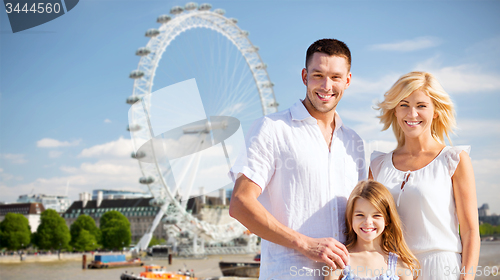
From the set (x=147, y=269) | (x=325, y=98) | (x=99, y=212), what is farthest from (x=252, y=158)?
(x=99, y=212)

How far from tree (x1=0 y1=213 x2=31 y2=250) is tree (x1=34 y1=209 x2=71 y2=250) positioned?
922mm

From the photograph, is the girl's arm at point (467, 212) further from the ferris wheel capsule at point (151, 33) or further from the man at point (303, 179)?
the ferris wheel capsule at point (151, 33)

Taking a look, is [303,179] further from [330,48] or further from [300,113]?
[330,48]

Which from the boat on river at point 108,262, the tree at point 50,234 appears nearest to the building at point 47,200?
the tree at point 50,234

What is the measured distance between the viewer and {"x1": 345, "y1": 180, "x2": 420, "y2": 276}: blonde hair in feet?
7.41

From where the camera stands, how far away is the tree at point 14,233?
39.6 m

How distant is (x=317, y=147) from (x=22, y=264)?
3891 centimetres

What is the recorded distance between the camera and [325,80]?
7.24ft

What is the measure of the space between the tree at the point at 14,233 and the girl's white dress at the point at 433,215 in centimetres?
4262

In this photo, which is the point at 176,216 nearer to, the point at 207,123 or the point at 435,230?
the point at 207,123

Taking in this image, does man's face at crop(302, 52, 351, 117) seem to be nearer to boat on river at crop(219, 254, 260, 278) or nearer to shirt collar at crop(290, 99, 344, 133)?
shirt collar at crop(290, 99, 344, 133)

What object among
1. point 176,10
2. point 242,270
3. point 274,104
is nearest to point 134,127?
point 176,10

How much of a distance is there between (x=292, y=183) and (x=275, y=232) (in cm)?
25

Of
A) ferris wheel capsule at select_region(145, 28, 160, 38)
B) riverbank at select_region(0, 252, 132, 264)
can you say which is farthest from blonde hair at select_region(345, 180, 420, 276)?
riverbank at select_region(0, 252, 132, 264)
